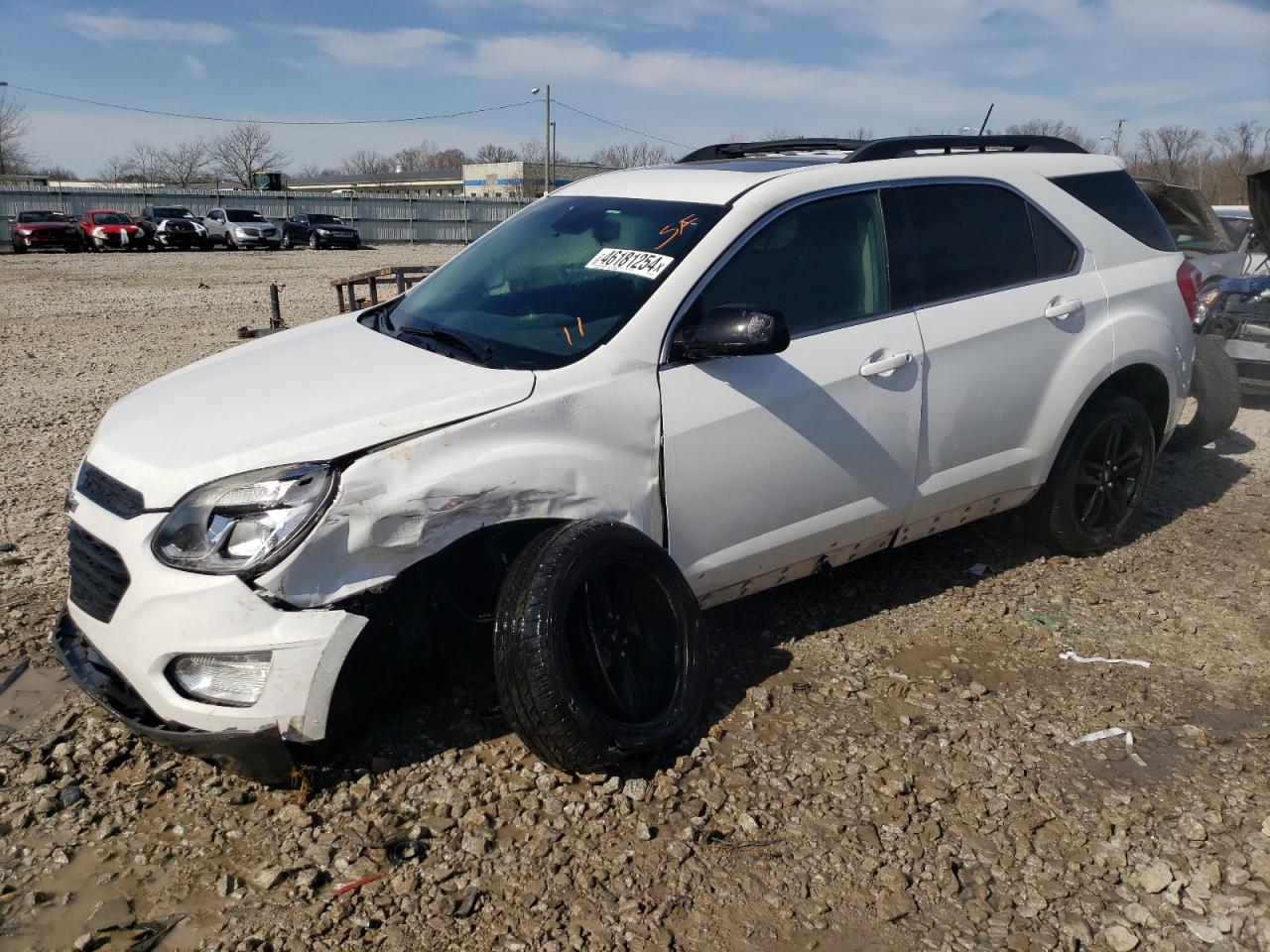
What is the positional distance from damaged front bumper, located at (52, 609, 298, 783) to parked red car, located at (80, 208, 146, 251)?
3438 cm

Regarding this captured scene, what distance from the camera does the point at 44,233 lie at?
31.3m

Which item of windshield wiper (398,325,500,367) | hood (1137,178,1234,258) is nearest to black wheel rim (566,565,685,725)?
windshield wiper (398,325,500,367)

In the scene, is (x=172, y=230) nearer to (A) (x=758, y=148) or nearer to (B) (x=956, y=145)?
(A) (x=758, y=148)

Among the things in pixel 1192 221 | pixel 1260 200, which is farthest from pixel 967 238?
pixel 1192 221

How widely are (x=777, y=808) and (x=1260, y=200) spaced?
7116 millimetres

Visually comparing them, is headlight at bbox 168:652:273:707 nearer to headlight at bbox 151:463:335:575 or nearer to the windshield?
headlight at bbox 151:463:335:575

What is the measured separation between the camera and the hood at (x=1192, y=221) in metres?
8.69

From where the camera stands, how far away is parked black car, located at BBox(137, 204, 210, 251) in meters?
34.4

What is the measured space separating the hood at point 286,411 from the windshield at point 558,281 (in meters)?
0.24

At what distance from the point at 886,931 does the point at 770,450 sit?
5.24 ft

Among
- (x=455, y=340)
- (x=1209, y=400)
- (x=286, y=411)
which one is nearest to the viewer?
(x=286, y=411)

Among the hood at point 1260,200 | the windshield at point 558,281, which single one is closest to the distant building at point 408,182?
the hood at point 1260,200

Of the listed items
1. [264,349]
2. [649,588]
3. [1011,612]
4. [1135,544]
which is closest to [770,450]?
[649,588]

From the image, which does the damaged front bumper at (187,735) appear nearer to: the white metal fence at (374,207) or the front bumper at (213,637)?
the front bumper at (213,637)
